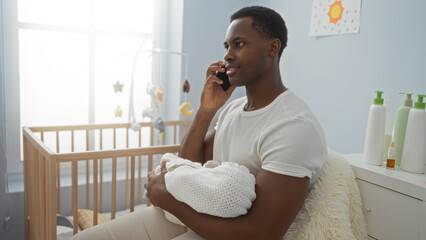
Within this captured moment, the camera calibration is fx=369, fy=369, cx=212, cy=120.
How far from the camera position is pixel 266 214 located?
2.98 ft

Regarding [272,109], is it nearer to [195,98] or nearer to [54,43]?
[195,98]

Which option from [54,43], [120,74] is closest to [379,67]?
[120,74]

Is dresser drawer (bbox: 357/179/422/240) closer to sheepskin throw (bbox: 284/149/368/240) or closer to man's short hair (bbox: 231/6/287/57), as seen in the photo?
sheepskin throw (bbox: 284/149/368/240)

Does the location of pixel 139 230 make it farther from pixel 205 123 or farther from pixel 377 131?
pixel 377 131

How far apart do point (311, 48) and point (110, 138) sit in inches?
57.6

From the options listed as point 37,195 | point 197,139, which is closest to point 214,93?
point 197,139

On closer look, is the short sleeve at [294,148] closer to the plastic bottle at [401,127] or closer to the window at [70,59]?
the plastic bottle at [401,127]

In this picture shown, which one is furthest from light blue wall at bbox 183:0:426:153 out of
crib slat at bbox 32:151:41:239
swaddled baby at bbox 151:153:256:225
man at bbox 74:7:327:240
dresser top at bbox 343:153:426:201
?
crib slat at bbox 32:151:41:239

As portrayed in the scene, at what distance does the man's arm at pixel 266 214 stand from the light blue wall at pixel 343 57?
98cm

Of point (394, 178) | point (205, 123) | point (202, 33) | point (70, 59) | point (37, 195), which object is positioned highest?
point (202, 33)

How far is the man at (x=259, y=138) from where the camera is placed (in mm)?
919

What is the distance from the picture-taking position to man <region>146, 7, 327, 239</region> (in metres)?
0.92

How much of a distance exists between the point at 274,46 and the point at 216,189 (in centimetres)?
47

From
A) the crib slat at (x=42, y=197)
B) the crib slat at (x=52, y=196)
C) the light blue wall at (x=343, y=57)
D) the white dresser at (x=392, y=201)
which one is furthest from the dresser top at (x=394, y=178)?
the crib slat at (x=42, y=197)
